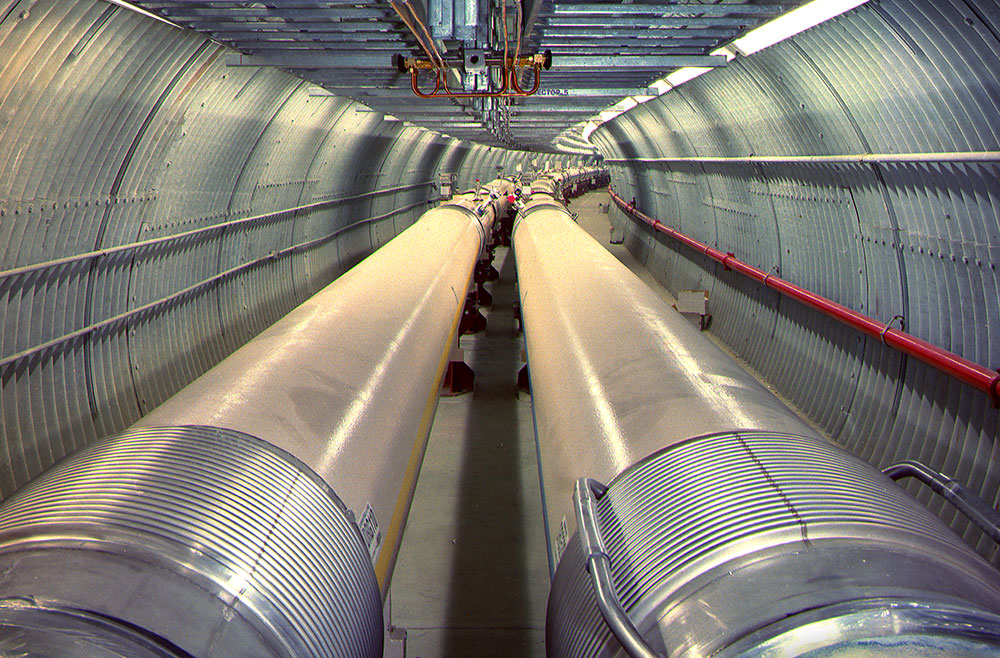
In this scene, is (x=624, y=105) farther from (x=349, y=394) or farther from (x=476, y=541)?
(x=349, y=394)

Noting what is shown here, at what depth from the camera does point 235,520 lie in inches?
87.7

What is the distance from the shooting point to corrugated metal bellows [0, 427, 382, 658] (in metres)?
1.80

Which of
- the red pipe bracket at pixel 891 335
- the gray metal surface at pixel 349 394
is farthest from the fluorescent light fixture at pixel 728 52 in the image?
the gray metal surface at pixel 349 394

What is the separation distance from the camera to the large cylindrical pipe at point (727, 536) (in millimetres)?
1748

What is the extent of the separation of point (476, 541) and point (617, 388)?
2.58 m

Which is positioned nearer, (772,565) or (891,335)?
(772,565)

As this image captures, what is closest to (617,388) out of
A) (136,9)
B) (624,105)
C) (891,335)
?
(891,335)

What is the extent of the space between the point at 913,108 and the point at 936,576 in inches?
157

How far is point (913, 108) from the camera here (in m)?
4.95

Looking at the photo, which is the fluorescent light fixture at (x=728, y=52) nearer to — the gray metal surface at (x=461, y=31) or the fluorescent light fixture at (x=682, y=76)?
the gray metal surface at (x=461, y=31)

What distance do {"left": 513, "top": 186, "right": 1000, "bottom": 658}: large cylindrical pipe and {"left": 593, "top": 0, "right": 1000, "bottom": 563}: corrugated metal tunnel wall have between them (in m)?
2.31

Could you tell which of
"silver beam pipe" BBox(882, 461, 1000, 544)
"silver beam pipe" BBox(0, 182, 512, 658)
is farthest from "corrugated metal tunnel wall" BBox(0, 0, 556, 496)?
"silver beam pipe" BBox(882, 461, 1000, 544)

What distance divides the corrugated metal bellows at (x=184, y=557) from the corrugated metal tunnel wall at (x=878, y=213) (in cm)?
390

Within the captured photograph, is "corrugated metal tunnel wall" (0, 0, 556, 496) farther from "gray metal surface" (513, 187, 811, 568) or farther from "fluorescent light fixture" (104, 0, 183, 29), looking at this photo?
"gray metal surface" (513, 187, 811, 568)
